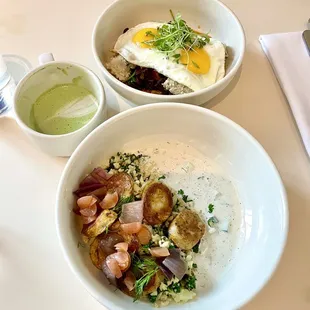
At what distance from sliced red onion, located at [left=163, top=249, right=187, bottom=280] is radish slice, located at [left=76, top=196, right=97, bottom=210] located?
0.19 metres

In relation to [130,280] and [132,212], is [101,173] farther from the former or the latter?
[130,280]

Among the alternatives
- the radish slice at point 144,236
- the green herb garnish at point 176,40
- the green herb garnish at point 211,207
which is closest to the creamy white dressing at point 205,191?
the green herb garnish at point 211,207

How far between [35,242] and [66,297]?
139 millimetres

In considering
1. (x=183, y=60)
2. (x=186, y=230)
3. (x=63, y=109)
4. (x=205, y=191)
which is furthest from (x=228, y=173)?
(x=63, y=109)

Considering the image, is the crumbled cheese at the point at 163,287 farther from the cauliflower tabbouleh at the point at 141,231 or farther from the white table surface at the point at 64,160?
the white table surface at the point at 64,160

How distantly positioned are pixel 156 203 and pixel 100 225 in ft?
0.42

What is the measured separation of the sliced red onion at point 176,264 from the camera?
90 cm

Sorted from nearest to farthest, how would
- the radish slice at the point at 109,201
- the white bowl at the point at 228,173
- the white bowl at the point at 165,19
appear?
the white bowl at the point at 228,173
the radish slice at the point at 109,201
the white bowl at the point at 165,19

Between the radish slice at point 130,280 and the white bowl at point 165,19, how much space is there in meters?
0.39

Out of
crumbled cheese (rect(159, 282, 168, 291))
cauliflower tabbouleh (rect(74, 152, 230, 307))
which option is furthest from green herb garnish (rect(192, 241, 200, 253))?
crumbled cheese (rect(159, 282, 168, 291))

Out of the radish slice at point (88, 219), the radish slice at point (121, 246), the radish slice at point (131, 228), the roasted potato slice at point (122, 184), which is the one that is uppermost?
the radish slice at point (88, 219)

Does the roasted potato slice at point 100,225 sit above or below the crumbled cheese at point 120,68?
below

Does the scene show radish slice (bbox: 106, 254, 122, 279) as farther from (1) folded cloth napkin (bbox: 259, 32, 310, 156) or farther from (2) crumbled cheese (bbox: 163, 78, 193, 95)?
(1) folded cloth napkin (bbox: 259, 32, 310, 156)

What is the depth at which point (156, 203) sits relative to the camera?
3.19ft
